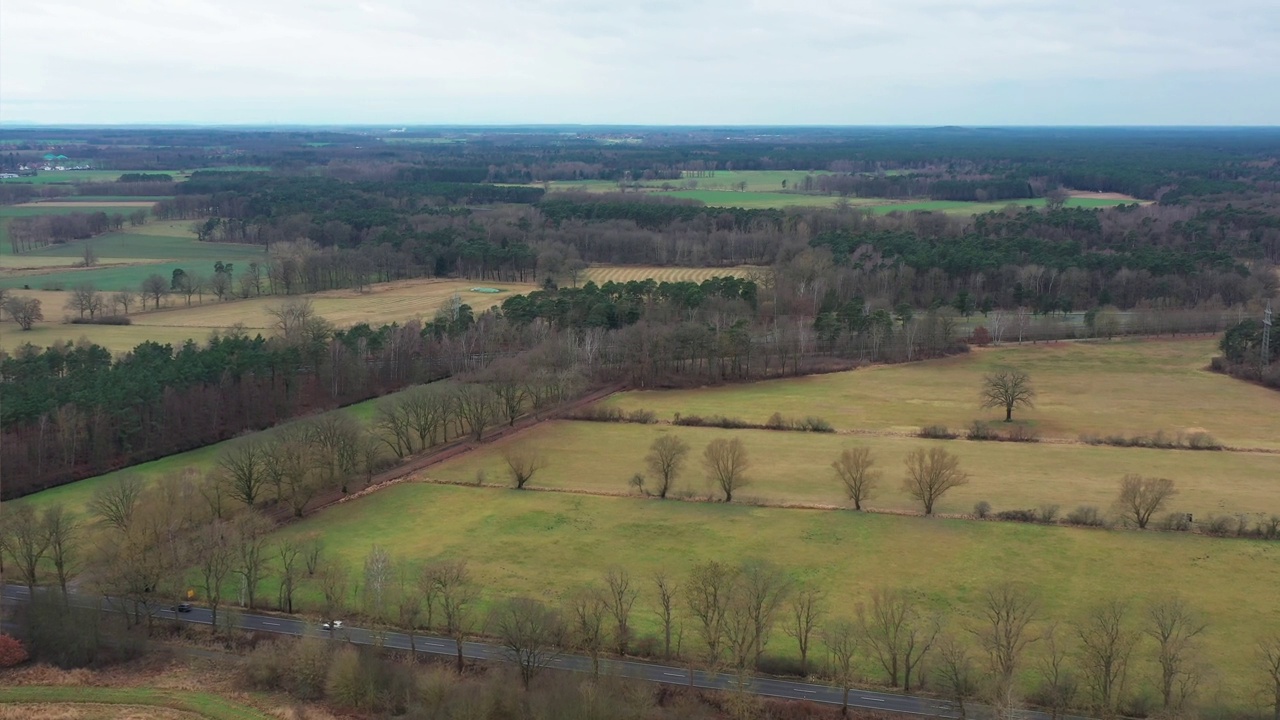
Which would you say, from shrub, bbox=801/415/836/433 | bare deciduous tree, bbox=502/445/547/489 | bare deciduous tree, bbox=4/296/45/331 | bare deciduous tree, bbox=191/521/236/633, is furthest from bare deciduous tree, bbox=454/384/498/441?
bare deciduous tree, bbox=4/296/45/331

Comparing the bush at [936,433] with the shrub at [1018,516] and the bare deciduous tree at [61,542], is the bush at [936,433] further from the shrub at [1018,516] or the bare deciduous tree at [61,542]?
the bare deciduous tree at [61,542]

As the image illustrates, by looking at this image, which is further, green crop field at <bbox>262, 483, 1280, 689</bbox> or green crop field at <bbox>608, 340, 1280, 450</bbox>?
green crop field at <bbox>608, 340, 1280, 450</bbox>

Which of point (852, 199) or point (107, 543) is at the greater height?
point (852, 199)

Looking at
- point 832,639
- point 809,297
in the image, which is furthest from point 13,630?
point 809,297

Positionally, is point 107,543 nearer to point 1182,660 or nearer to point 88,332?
point 1182,660

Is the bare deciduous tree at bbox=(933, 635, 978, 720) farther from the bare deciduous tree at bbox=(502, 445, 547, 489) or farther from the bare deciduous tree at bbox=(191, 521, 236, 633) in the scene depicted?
the bare deciduous tree at bbox=(191, 521, 236, 633)

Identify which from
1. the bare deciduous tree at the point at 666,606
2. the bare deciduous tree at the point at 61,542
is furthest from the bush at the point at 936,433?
the bare deciduous tree at the point at 61,542
